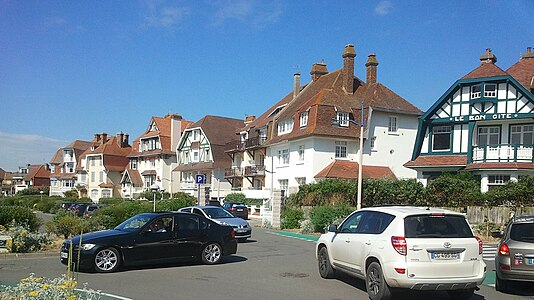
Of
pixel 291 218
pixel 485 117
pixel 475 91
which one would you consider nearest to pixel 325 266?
pixel 291 218

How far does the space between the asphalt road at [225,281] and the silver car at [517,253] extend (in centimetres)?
52

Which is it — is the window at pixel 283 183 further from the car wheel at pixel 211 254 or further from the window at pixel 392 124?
the car wheel at pixel 211 254

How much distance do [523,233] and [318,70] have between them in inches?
1749

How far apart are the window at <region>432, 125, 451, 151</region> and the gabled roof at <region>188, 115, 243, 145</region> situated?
32516 mm

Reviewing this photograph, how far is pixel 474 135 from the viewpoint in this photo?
35.4m

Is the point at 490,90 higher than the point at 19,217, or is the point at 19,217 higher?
the point at 490,90

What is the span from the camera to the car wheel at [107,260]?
12.4 m

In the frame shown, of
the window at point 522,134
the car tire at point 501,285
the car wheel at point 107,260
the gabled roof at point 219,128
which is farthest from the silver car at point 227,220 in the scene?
the gabled roof at point 219,128

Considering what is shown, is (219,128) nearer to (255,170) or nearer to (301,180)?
(255,170)

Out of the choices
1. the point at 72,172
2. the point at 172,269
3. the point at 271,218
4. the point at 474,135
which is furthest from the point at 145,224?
the point at 72,172

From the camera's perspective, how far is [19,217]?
18500mm

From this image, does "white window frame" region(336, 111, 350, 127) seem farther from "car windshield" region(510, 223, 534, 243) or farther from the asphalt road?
"car windshield" region(510, 223, 534, 243)

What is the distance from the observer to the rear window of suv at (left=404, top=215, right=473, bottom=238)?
911cm

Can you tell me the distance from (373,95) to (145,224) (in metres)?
35.6
